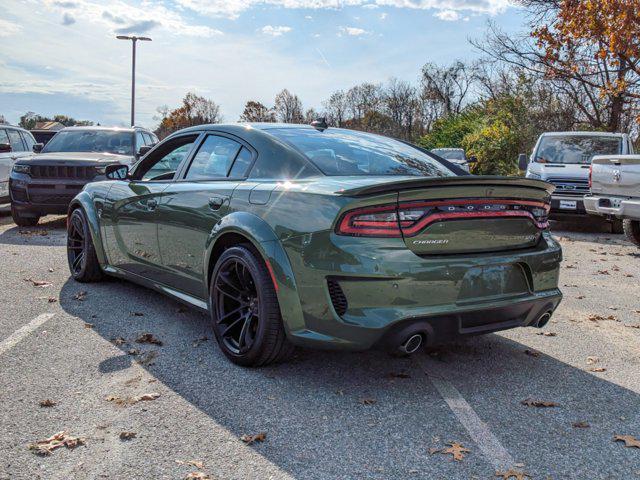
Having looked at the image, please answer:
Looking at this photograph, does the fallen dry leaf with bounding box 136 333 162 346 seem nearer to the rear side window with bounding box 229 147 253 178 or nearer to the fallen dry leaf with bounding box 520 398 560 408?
the rear side window with bounding box 229 147 253 178

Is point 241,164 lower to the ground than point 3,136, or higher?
lower

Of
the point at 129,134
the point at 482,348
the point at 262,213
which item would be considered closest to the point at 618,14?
the point at 129,134

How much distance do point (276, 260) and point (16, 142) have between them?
12.0 m

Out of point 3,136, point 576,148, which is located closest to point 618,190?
point 576,148

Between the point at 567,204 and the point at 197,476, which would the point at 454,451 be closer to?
the point at 197,476

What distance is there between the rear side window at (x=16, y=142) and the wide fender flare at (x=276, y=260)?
11.4 metres

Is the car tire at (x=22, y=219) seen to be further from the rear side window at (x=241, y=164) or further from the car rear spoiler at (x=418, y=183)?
the car rear spoiler at (x=418, y=183)

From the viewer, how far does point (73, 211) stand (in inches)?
257

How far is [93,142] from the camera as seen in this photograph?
38.5ft

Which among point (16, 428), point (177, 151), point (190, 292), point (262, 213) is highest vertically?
point (177, 151)

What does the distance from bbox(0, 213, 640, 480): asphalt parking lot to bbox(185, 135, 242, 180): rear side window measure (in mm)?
1175

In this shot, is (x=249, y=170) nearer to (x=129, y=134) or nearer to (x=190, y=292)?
(x=190, y=292)

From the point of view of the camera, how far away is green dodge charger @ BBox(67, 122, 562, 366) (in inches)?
131

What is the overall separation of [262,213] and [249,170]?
1.67 ft
